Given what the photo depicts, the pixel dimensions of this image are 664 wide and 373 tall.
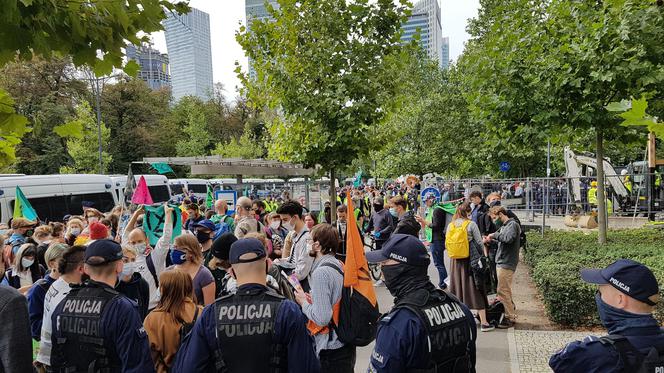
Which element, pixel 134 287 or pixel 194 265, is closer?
pixel 134 287

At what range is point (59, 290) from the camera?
380 cm

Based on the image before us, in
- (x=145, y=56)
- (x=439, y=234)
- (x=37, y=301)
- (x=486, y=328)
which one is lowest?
(x=486, y=328)

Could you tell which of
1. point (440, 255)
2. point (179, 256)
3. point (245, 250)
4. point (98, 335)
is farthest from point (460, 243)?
point (98, 335)

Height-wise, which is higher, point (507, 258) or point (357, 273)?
point (357, 273)

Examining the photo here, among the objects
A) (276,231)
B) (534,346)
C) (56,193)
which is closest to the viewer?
(534,346)

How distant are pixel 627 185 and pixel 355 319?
19.8m

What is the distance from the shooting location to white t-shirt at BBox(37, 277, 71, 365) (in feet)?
11.4

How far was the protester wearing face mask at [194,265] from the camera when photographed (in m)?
4.50

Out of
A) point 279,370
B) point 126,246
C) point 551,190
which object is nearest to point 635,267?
point 279,370

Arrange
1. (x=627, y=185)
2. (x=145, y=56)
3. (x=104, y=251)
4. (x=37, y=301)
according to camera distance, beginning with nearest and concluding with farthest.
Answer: (x=104, y=251), (x=37, y=301), (x=145, y=56), (x=627, y=185)

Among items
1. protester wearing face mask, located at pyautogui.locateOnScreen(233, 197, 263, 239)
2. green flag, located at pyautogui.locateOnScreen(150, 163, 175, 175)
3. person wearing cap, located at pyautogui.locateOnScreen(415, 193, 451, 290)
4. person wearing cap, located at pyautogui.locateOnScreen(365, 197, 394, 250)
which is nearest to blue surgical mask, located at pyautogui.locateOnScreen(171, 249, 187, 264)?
protester wearing face mask, located at pyautogui.locateOnScreen(233, 197, 263, 239)

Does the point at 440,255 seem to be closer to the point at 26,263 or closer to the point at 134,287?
the point at 134,287

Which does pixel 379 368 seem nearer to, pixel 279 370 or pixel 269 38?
pixel 279 370

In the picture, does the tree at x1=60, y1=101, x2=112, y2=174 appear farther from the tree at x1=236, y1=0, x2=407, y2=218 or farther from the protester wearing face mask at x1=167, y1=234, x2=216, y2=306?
the protester wearing face mask at x1=167, y1=234, x2=216, y2=306
